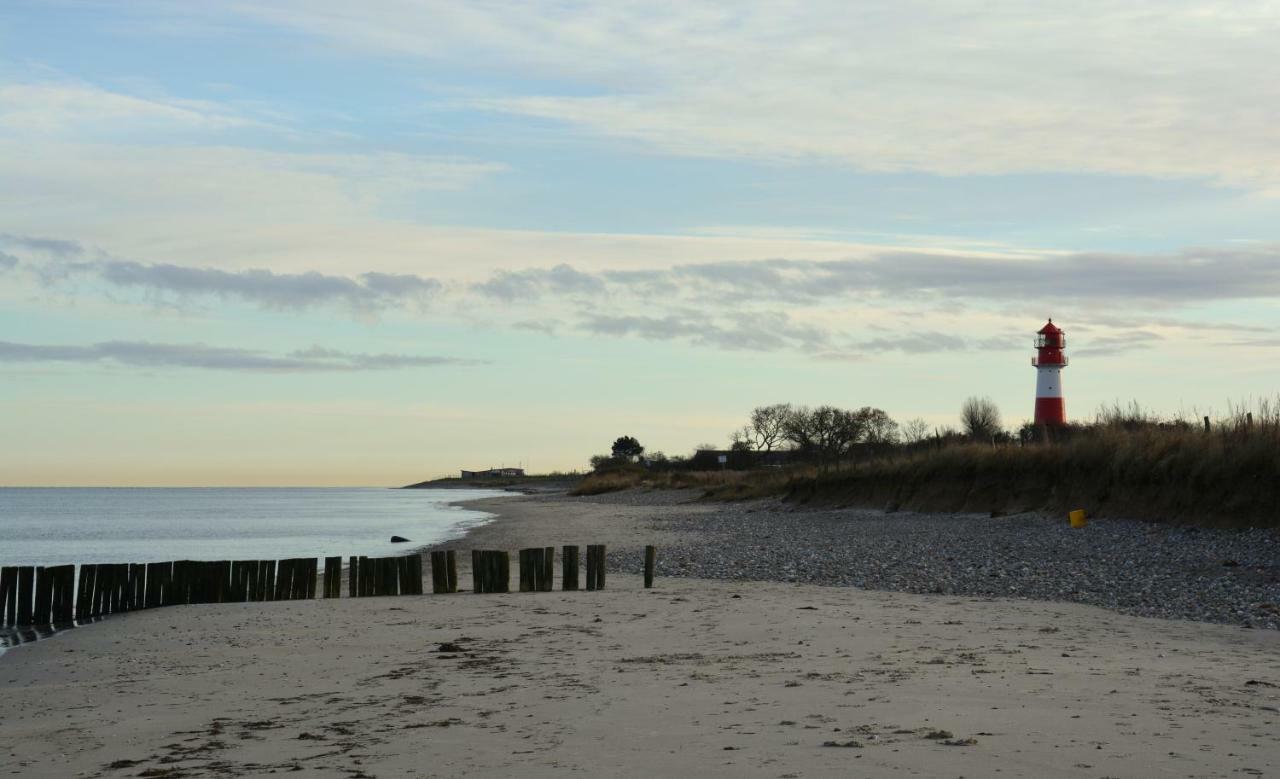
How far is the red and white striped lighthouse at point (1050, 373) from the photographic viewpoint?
59.8m

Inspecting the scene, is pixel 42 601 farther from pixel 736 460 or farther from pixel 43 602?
pixel 736 460

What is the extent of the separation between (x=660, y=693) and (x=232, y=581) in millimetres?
10394

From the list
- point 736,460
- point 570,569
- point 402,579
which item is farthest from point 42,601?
point 736,460

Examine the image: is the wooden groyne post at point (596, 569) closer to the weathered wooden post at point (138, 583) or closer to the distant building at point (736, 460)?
the weathered wooden post at point (138, 583)

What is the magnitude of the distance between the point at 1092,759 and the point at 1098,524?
19.7 metres

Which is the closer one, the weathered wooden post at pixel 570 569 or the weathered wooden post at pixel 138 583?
the weathered wooden post at pixel 570 569

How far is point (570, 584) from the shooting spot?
1747cm

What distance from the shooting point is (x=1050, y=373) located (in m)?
60.2

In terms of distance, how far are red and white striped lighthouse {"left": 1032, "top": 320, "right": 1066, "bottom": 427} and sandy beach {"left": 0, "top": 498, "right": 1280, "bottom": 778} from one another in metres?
47.3

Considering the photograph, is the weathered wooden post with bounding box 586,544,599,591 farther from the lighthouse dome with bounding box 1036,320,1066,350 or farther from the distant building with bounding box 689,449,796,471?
the distant building with bounding box 689,449,796,471

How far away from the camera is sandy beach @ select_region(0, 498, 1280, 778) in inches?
277

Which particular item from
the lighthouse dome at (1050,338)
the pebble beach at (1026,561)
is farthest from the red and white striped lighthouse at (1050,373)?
the pebble beach at (1026,561)

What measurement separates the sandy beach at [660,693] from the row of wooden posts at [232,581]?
1.92m

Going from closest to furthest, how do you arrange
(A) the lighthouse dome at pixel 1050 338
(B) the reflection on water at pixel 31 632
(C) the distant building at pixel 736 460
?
(B) the reflection on water at pixel 31 632, (A) the lighthouse dome at pixel 1050 338, (C) the distant building at pixel 736 460
